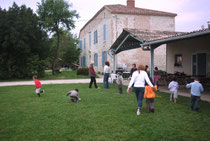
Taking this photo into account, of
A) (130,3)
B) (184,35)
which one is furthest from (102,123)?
(130,3)

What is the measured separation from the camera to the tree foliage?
17.5 m

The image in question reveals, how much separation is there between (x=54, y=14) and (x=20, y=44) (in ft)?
21.4

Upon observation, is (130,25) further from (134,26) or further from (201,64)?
(201,64)

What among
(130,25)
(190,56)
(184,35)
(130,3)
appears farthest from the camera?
(130,3)

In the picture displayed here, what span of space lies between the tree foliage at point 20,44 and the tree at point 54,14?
1.65 metres

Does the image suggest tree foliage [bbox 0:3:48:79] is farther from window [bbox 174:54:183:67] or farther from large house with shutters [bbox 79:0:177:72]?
window [bbox 174:54:183:67]

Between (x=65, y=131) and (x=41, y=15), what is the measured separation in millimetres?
20392

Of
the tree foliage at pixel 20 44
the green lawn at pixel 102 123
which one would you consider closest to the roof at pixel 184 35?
the green lawn at pixel 102 123

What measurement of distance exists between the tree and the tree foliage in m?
1.65

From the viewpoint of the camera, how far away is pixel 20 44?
687 inches

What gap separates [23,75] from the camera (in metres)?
19.4

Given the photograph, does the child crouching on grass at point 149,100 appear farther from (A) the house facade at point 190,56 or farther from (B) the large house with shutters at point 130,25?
(B) the large house with shutters at point 130,25

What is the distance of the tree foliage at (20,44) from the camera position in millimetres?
17531

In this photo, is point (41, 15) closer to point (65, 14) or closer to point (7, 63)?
point (65, 14)
